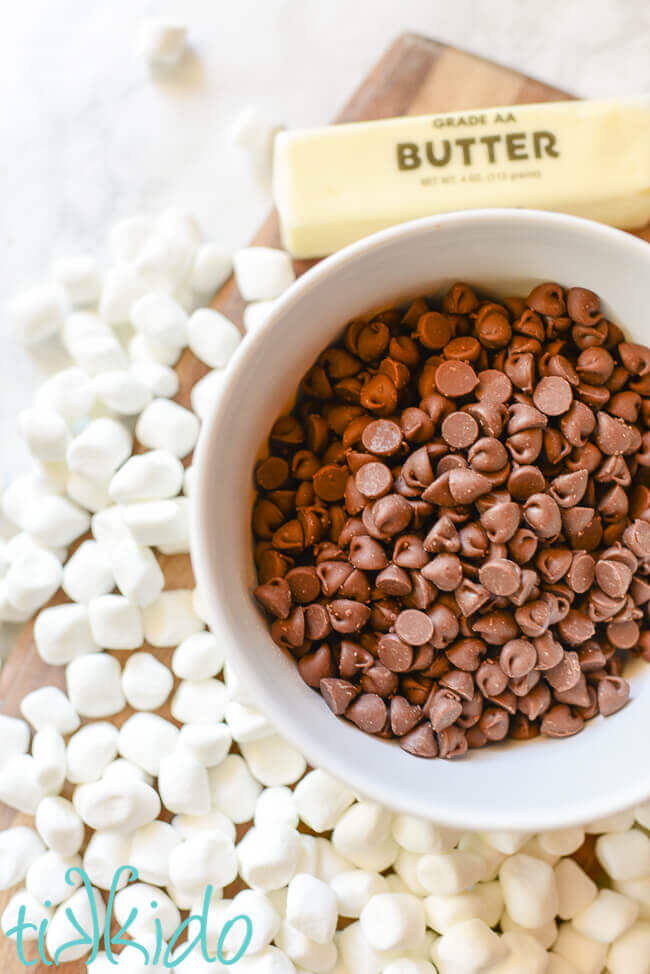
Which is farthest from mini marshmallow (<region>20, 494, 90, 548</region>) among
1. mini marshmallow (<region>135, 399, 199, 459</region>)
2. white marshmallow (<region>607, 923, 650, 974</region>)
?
white marshmallow (<region>607, 923, 650, 974</region>)

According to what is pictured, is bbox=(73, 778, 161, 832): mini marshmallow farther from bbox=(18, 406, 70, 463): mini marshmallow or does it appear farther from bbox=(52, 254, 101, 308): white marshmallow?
bbox=(52, 254, 101, 308): white marshmallow

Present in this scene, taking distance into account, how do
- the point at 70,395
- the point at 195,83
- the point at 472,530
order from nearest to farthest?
1. the point at 472,530
2. the point at 70,395
3. the point at 195,83

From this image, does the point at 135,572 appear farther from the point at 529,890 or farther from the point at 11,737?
the point at 529,890

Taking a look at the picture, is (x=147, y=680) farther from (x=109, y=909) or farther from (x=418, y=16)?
(x=418, y=16)

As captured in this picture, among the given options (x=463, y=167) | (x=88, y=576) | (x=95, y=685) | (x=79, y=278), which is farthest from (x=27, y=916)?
(x=463, y=167)

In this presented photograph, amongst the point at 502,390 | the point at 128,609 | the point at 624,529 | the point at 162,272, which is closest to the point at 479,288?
the point at 502,390

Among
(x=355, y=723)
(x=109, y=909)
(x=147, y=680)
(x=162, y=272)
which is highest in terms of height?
(x=162, y=272)
